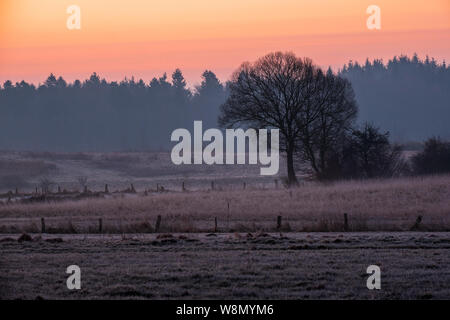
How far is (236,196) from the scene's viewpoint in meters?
49.5

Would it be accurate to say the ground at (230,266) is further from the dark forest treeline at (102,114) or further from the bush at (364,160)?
the dark forest treeline at (102,114)

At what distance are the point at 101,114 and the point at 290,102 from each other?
392 ft

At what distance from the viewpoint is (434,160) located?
203 feet

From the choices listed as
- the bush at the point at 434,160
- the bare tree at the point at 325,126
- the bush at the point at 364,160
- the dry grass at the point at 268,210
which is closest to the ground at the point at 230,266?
the dry grass at the point at 268,210

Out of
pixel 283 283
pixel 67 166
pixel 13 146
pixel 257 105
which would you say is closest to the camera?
pixel 283 283

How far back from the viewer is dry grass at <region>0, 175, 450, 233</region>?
111ft

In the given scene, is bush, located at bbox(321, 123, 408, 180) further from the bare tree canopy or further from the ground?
the ground

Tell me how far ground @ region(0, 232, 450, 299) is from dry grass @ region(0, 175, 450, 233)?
513 centimetres
